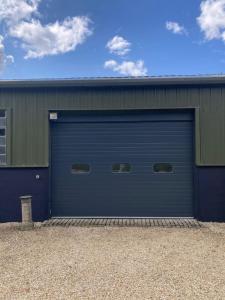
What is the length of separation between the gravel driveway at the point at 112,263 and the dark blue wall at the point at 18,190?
106cm

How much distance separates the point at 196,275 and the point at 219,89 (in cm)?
548

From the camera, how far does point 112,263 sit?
5605mm

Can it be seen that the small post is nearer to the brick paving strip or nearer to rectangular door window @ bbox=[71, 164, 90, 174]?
the brick paving strip

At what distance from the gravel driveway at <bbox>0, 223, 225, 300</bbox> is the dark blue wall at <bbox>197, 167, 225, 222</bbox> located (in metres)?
0.78

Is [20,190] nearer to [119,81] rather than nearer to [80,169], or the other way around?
[80,169]

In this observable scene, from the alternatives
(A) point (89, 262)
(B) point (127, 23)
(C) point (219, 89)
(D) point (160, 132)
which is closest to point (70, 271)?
(A) point (89, 262)

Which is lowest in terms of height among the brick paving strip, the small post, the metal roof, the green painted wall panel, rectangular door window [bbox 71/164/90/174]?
the brick paving strip

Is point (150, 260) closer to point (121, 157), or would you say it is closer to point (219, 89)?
point (121, 157)

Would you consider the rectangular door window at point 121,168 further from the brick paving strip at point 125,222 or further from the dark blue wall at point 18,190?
the dark blue wall at point 18,190

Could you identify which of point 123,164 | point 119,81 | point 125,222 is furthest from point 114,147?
point 125,222

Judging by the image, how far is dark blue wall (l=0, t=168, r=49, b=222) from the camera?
30.3 feet

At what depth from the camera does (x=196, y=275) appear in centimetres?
502

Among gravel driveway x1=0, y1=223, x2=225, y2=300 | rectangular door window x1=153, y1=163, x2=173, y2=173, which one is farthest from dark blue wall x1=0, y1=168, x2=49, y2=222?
rectangular door window x1=153, y1=163, x2=173, y2=173

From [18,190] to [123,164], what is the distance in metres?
2.86
